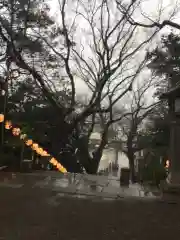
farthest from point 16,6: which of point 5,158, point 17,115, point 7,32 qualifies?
point 5,158

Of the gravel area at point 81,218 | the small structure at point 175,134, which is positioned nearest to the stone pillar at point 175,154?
the small structure at point 175,134

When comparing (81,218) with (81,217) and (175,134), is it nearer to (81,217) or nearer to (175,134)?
(81,217)

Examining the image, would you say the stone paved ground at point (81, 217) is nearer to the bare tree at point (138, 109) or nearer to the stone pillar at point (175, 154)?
the stone pillar at point (175, 154)

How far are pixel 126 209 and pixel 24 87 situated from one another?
17.0 m

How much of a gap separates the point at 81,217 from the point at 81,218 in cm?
8

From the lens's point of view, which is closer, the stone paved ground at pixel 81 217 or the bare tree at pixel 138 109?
the stone paved ground at pixel 81 217

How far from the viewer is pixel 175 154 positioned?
1288 cm

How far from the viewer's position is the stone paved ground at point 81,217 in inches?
253

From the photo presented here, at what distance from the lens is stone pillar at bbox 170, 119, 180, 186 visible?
1249 cm

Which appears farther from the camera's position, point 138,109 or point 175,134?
point 138,109

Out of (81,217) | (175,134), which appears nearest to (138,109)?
(175,134)

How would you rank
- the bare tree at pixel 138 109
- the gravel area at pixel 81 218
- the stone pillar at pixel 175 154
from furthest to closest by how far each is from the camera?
the bare tree at pixel 138 109 → the stone pillar at pixel 175 154 → the gravel area at pixel 81 218

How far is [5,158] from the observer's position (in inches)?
765

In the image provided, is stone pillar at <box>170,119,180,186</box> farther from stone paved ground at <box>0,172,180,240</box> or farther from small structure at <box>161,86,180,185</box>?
stone paved ground at <box>0,172,180,240</box>
